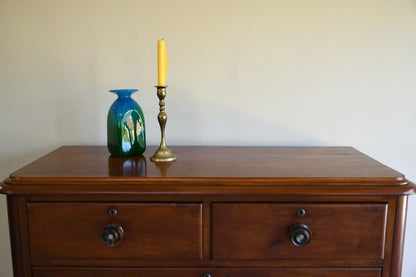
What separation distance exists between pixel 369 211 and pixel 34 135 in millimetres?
1224

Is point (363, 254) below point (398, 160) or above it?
below

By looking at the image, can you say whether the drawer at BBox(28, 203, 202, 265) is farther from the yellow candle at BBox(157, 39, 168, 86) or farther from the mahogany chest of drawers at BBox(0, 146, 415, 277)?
the yellow candle at BBox(157, 39, 168, 86)

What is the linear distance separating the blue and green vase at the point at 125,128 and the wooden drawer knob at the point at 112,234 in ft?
0.89

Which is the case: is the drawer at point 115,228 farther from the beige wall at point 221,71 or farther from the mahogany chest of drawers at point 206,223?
the beige wall at point 221,71

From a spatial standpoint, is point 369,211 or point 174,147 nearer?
point 369,211

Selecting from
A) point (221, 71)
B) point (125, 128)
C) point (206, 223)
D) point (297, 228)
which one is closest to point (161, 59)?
point (125, 128)

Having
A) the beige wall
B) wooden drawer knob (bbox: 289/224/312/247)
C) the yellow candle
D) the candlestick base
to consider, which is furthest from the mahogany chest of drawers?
the beige wall

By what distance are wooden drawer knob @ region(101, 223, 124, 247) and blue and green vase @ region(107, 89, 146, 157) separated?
27 centimetres

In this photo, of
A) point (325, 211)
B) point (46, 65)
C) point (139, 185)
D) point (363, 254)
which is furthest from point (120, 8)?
point (363, 254)

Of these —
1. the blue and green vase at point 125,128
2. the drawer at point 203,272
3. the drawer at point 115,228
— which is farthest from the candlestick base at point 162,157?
the drawer at point 203,272

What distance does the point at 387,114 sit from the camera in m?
1.32

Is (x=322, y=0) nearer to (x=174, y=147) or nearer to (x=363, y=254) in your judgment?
(x=174, y=147)

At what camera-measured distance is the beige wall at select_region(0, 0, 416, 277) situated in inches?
50.0

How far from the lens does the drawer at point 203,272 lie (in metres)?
0.89
